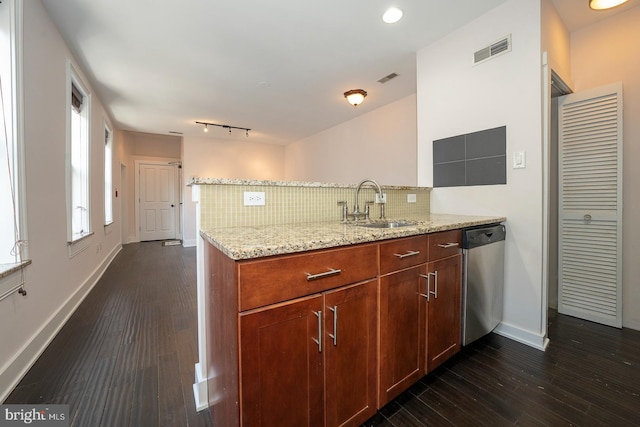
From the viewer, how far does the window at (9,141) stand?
5.13 ft

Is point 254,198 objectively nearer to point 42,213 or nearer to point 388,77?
point 42,213

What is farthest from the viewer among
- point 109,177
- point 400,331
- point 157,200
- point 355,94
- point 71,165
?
point 157,200

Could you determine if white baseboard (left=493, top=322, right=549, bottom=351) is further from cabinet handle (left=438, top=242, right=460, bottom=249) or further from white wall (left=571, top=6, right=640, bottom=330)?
cabinet handle (left=438, top=242, right=460, bottom=249)

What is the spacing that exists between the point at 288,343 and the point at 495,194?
2.00 metres

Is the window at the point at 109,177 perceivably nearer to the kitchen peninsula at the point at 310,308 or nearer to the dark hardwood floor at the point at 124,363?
the dark hardwood floor at the point at 124,363

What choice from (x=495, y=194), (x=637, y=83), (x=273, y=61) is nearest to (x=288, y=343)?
(x=495, y=194)

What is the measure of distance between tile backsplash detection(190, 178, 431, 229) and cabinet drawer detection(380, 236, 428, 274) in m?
0.62

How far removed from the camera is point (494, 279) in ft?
6.18

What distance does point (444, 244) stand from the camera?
1524 mm

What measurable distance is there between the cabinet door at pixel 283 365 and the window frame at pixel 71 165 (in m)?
2.72

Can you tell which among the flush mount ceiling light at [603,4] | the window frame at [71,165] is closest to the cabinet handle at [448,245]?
the flush mount ceiling light at [603,4]

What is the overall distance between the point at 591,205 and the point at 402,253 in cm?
211

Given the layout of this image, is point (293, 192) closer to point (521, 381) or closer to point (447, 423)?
point (447, 423)

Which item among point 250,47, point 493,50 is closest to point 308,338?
point 493,50
